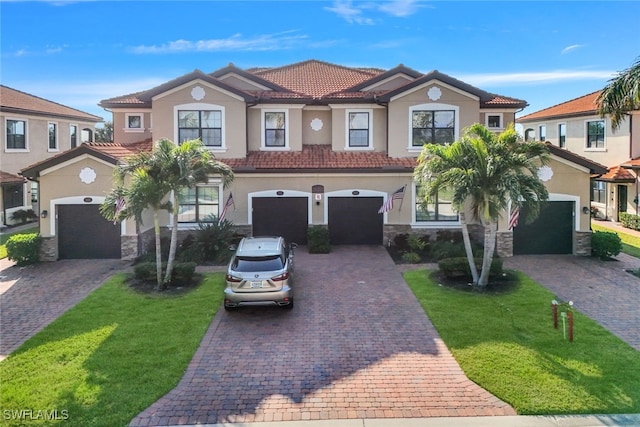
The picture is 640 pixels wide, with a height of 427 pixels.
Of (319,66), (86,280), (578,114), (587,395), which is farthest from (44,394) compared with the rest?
(578,114)

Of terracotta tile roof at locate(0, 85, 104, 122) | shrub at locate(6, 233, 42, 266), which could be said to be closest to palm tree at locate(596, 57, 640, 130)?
shrub at locate(6, 233, 42, 266)

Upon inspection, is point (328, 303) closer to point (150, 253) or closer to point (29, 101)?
point (150, 253)

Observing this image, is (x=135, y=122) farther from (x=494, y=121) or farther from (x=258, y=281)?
(x=494, y=121)

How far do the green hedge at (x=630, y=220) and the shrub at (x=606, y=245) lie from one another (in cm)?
1008

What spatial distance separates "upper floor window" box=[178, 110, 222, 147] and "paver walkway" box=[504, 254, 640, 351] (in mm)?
13920

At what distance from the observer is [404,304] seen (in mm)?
12852

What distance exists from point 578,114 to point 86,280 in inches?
1247

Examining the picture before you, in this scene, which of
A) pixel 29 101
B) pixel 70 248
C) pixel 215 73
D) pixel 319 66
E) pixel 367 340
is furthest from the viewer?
pixel 29 101

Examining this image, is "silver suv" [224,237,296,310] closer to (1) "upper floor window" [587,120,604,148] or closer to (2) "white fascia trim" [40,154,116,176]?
(2) "white fascia trim" [40,154,116,176]

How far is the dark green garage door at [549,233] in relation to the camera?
61.3 feet

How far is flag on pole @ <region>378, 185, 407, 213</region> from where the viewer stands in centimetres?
1855

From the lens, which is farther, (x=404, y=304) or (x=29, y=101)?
(x=29, y=101)

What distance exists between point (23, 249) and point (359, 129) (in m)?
15.2

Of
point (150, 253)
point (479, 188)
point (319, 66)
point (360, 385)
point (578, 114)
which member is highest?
point (319, 66)
